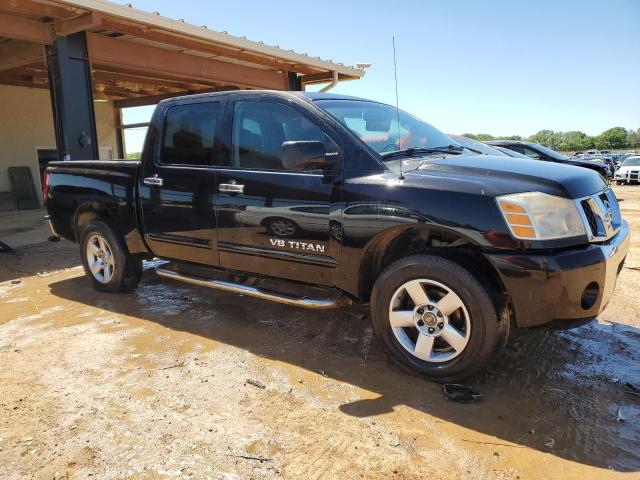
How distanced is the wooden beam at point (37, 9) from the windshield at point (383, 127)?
604 centimetres

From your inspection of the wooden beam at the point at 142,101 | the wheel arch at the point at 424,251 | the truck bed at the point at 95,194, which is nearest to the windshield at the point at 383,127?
the wheel arch at the point at 424,251

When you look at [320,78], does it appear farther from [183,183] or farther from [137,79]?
[183,183]

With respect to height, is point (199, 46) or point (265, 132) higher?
point (199, 46)

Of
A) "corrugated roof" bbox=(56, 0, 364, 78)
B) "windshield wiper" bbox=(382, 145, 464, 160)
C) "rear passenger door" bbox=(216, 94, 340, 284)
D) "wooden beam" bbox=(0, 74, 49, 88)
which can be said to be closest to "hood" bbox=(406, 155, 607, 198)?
"windshield wiper" bbox=(382, 145, 464, 160)

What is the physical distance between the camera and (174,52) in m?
→ 10.8

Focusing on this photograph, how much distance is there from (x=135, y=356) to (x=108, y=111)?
53.2ft

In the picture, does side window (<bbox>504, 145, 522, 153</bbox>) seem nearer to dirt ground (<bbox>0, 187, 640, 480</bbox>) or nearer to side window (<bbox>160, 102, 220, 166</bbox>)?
dirt ground (<bbox>0, 187, 640, 480</bbox>)

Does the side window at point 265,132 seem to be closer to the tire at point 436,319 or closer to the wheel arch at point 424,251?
the wheel arch at point 424,251

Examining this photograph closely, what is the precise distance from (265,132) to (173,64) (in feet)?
27.1

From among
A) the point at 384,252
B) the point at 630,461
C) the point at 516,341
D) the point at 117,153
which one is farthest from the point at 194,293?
the point at 117,153

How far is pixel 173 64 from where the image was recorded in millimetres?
10812

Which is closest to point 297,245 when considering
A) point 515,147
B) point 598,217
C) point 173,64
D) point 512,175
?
point 512,175

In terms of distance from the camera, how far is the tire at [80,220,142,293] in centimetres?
484

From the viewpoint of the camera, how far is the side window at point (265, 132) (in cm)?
355
